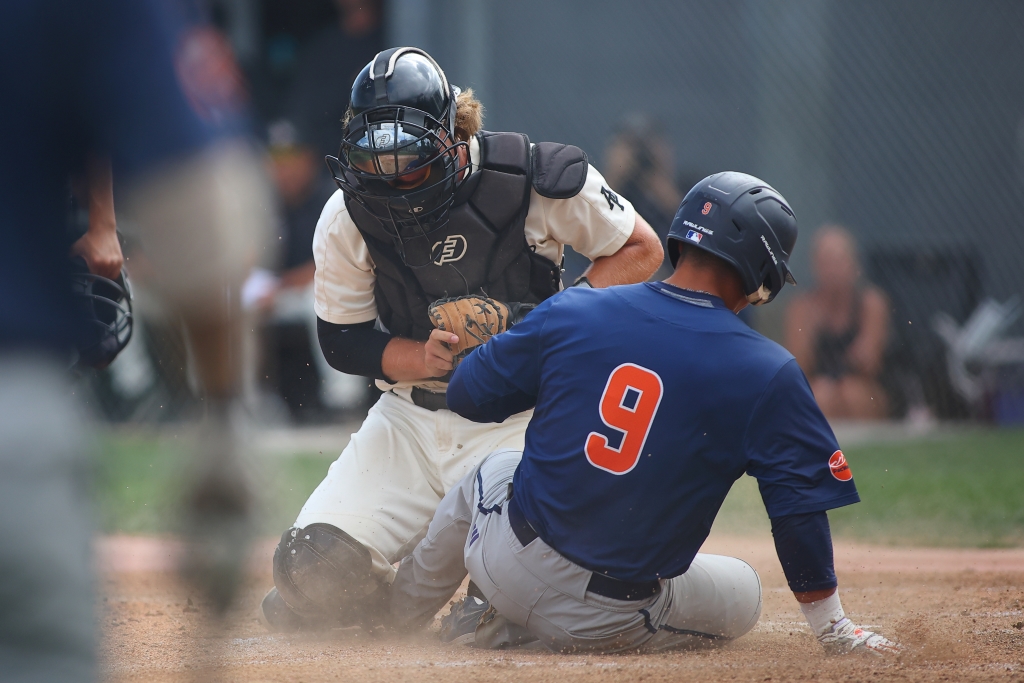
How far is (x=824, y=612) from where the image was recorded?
2855 millimetres

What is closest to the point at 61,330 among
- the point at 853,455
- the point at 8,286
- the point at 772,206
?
the point at 8,286

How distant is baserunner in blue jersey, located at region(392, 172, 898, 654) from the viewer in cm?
270

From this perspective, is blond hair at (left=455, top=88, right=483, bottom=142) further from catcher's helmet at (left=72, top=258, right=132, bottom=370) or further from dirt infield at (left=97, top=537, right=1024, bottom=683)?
dirt infield at (left=97, top=537, right=1024, bottom=683)

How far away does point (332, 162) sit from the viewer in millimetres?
3598

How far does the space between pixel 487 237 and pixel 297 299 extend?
18.0 feet

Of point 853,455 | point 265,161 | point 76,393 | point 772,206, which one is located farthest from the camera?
point 265,161

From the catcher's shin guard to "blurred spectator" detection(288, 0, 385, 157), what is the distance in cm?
561

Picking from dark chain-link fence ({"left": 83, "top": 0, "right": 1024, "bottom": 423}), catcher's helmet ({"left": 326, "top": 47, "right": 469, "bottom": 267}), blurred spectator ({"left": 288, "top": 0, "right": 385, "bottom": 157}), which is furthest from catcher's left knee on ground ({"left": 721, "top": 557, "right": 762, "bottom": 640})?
blurred spectator ({"left": 288, "top": 0, "right": 385, "bottom": 157})

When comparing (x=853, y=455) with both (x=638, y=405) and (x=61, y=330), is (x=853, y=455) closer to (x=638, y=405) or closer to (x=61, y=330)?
(x=638, y=405)

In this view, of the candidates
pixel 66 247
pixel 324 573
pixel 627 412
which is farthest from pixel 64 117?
pixel 324 573

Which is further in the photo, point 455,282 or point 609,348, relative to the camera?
point 455,282

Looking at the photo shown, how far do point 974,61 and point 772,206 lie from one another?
21.8ft

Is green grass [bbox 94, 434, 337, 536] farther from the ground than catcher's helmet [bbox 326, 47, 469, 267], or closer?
closer

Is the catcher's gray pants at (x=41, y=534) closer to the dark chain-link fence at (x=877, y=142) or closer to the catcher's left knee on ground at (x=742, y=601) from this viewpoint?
the catcher's left knee on ground at (x=742, y=601)
